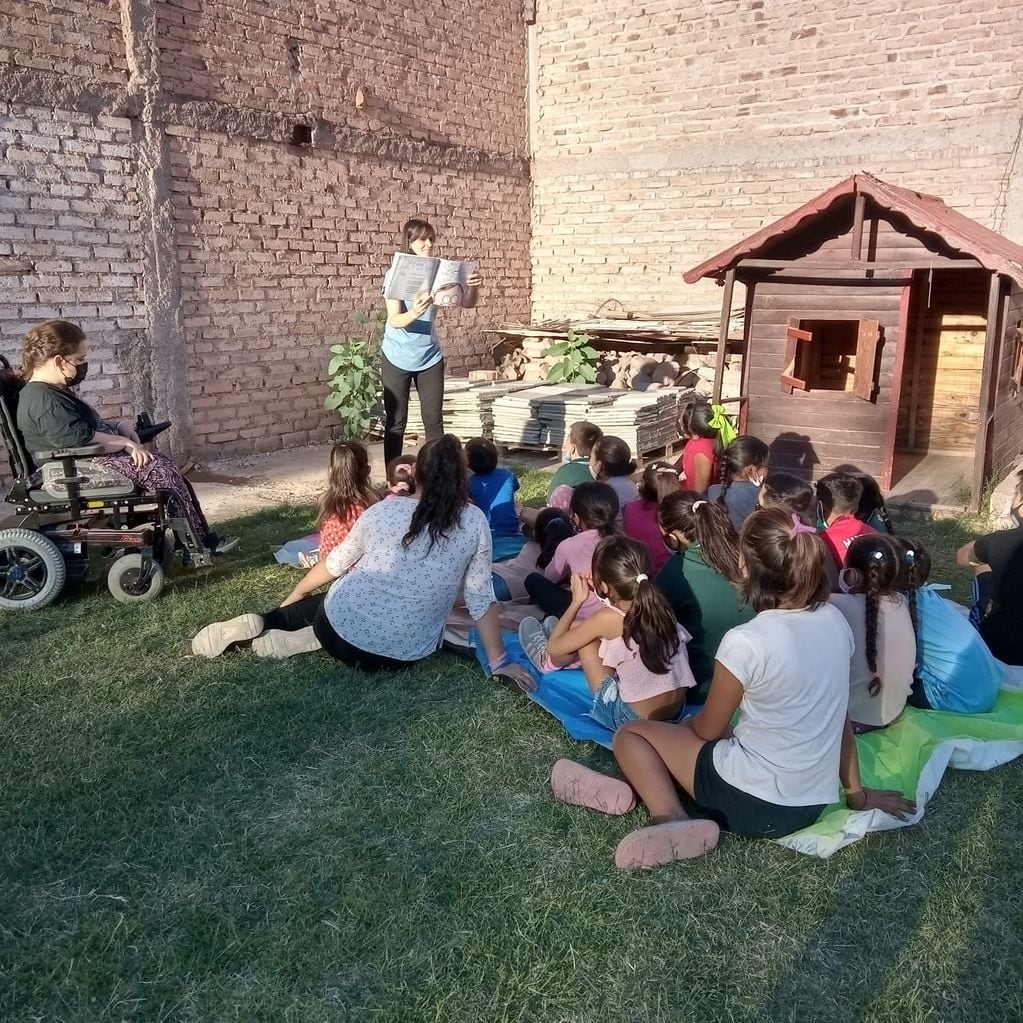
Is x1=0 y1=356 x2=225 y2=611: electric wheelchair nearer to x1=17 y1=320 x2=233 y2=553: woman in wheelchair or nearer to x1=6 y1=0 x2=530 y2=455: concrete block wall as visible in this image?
x1=17 y1=320 x2=233 y2=553: woman in wheelchair

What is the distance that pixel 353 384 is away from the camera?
1006cm

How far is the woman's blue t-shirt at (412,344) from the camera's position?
7.05 meters

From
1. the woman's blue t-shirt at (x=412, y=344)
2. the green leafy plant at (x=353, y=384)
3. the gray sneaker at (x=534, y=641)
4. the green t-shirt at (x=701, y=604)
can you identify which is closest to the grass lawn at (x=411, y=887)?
the gray sneaker at (x=534, y=641)

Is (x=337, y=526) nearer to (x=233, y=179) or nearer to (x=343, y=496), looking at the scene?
(x=343, y=496)

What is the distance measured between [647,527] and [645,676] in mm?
1387

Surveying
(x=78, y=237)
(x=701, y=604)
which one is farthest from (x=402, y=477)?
(x=78, y=237)

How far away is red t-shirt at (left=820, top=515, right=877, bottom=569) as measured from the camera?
14.5ft

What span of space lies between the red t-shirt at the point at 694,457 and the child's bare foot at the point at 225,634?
9.75 feet

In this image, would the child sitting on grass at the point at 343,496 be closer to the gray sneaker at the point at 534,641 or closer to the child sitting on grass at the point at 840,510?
the gray sneaker at the point at 534,641

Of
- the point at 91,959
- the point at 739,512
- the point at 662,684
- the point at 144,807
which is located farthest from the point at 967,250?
the point at 91,959

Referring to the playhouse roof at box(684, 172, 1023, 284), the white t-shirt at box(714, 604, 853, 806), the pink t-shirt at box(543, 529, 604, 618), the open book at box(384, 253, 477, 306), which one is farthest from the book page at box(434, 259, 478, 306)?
the white t-shirt at box(714, 604, 853, 806)

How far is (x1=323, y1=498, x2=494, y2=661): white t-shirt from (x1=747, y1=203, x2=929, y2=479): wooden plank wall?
504 centimetres

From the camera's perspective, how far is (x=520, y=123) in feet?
41.0

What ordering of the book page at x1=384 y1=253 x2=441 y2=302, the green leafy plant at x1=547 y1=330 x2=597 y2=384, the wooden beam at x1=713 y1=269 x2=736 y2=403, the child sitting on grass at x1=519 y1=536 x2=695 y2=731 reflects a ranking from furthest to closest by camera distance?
the green leafy plant at x1=547 y1=330 x2=597 y2=384 < the wooden beam at x1=713 y1=269 x2=736 y2=403 < the book page at x1=384 y1=253 x2=441 y2=302 < the child sitting on grass at x1=519 y1=536 x2=695 y2=731
